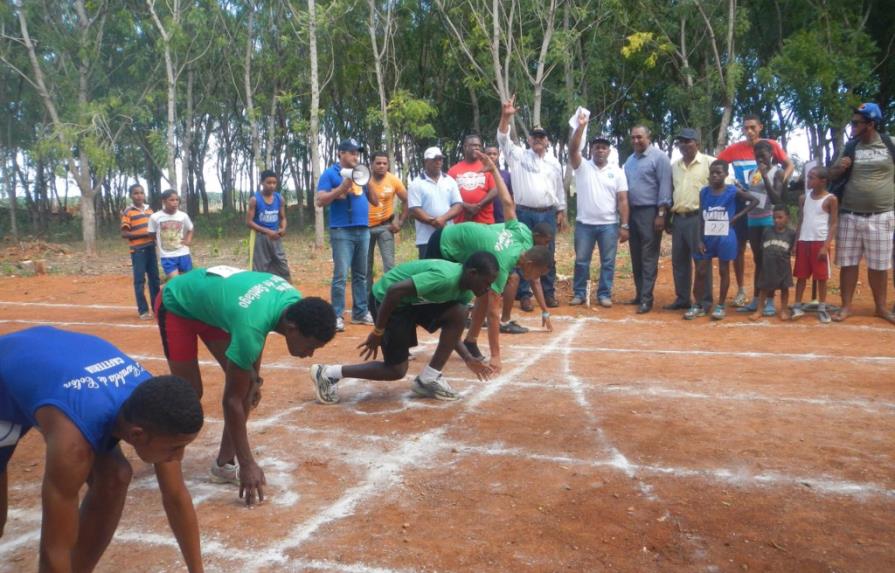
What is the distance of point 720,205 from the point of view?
866 centimetres

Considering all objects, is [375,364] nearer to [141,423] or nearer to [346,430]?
[346,430]

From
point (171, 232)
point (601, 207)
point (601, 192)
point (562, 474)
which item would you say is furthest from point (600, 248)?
point (562, 474)

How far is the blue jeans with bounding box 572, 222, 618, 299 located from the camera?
9578mm

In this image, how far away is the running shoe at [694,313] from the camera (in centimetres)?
888

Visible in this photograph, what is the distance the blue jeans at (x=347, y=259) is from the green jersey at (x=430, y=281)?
10.1 ft

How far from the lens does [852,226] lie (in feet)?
26.9

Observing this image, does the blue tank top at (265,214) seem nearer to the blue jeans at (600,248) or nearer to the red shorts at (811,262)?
the blue jeans at (600,248)

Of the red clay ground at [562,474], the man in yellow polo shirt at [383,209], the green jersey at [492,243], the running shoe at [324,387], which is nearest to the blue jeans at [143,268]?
the man in yellow polo shirt at [383,209]

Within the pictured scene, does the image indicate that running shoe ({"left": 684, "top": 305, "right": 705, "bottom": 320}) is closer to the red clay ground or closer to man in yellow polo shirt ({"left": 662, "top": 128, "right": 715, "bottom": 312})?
man in yellow polo shirt ({"left": 662, "top": 128, "right": 715, "bottom": 312})

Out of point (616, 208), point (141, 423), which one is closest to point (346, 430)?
point (141, 423)

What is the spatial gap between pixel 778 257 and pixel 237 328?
6.71m

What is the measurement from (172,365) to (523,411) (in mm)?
2412

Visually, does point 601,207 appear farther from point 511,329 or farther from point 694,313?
point 511,329

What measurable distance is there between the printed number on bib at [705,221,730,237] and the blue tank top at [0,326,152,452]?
24.2 ft
